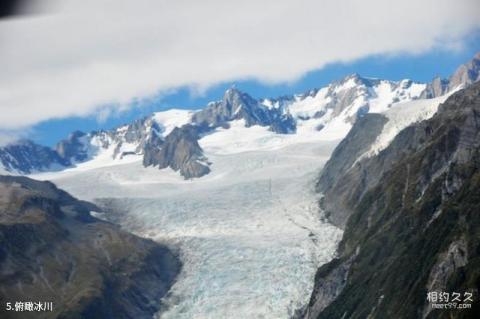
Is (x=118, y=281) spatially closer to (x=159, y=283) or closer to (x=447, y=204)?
(x=159, y=283)

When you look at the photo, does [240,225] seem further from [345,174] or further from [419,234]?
[419,234]

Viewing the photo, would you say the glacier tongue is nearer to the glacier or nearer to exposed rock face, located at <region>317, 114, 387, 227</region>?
the glacier

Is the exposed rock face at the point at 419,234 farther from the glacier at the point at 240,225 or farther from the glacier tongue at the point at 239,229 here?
the glacier at the point at 240,225

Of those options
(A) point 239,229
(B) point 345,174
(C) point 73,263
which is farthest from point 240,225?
(C) point 73,263

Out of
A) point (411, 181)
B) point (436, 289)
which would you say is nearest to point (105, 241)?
point (411, 181)

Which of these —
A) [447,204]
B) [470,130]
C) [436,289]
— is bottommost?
[436,289]

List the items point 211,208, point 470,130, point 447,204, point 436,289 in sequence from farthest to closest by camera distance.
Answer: point 211,208 → point 470,130 → point 447,204 → point 436,289
